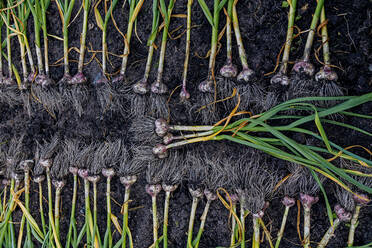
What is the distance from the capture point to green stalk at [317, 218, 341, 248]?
3.10ft

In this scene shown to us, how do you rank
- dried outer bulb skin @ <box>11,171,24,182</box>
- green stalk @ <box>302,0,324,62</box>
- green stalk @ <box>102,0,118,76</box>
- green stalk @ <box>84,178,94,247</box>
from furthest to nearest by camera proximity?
dried outer bulb skin @ <box>11,171,24,182</box> → green stalk @ <box>84,178,94,247</box> → green stalk @ <box>102,0,118,76</box> → green stalk @ <box>302,0,324,62</box>

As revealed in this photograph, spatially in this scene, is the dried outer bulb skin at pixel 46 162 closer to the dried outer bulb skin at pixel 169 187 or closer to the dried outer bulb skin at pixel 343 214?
the dried outer bulb skin at pixel 169 187

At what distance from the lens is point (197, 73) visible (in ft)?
3.42

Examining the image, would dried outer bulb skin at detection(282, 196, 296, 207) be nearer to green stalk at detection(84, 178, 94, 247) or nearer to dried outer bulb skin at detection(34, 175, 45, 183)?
green stalk at detection(84, 178, 94, 247)

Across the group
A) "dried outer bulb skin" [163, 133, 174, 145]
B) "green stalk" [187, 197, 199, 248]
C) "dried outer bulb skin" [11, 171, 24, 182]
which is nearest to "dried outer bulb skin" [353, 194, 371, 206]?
"green stalk" [187, 197, 199, 248]

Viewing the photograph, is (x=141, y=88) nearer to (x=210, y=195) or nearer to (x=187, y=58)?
(x=187, y=58)

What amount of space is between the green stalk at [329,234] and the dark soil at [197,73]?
0.04m

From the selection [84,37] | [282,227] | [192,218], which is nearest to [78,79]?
[84,37]

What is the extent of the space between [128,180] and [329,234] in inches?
29.9

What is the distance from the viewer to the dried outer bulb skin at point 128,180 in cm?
110

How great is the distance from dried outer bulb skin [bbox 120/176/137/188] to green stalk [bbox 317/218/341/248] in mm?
727

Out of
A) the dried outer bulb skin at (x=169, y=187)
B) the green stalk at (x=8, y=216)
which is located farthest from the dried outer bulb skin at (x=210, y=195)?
the green stalk at (x=8, y=216)

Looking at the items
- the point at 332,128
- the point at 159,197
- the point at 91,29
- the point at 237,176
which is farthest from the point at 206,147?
the point at 91,29

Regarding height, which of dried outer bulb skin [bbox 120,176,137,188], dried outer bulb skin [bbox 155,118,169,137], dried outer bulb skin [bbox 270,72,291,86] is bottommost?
dried outer bulb skin [bbox 120,176,137,188]
